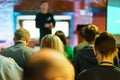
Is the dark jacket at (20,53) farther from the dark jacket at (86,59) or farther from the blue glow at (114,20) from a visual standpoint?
the blue glow at (114,20)

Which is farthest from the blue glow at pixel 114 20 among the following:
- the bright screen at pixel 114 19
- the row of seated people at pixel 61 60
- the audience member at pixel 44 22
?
the row of seated people at pixel 61 60

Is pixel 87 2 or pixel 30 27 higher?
pixel 87 2

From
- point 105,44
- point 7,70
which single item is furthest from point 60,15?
point 105,44

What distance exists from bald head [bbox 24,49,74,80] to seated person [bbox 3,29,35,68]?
2.58 metres

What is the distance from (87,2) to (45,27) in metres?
1.22

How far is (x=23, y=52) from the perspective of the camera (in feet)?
11.4

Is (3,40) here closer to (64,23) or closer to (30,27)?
(30,27)

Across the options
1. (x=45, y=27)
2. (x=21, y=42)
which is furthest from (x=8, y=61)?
(x=45, y=27)

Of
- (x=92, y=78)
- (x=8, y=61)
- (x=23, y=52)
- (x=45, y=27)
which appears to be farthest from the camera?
(x=45, y=27)

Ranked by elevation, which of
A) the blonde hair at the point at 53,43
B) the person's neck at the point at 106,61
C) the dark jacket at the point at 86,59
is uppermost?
the blonde hair at the point at 53,43

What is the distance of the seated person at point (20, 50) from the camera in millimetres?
3458

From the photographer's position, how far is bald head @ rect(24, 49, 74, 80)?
818mm

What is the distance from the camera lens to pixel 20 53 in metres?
3.47

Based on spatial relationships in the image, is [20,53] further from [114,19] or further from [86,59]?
[114,19]
